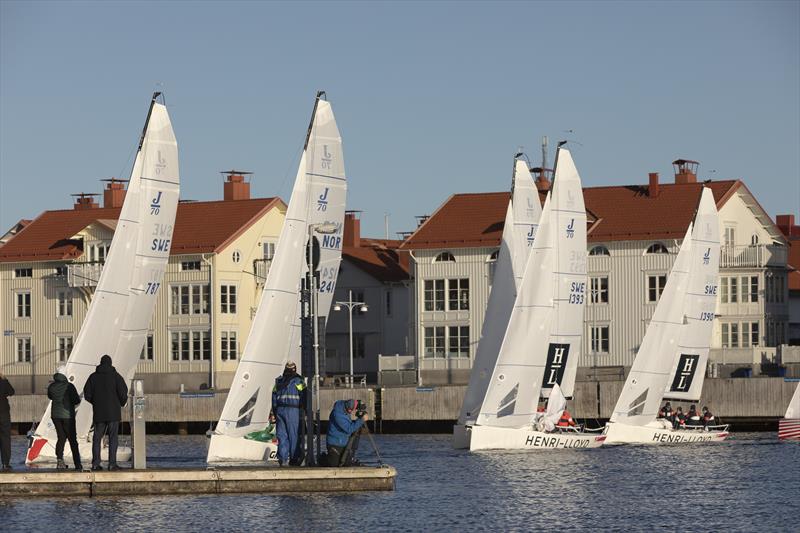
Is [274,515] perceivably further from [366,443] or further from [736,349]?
[736,349]

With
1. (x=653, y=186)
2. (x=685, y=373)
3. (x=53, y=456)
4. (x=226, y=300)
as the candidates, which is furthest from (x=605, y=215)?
(x=53, y=456)

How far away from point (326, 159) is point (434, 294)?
41134 millimetres

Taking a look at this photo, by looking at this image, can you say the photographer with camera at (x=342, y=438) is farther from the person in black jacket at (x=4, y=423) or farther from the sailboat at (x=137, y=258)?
the sailboat at (x=137, y=258)

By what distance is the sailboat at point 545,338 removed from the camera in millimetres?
47562

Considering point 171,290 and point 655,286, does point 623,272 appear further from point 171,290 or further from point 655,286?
point 171,290

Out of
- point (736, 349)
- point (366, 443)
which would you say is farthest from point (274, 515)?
point (736, 349)

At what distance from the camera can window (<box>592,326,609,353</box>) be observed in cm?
7738

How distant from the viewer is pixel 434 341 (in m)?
80.7

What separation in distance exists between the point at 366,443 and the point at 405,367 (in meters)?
24.1

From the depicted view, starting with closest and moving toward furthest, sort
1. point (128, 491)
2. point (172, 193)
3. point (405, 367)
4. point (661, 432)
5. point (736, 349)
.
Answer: point (128, 491) → point (172, 193) → point (661, 432) → point (736, 349) → point (405, 367)

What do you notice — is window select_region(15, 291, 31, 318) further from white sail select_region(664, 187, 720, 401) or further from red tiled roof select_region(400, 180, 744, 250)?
white sail select_region(664, 187, 720, 401)

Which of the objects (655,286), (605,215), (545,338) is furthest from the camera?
(605,215)

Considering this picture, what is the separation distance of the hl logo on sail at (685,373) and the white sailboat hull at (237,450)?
2136cm

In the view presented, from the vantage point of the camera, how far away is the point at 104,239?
85625mm
